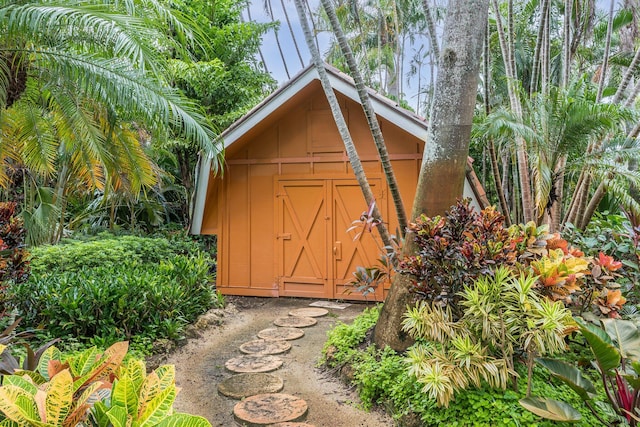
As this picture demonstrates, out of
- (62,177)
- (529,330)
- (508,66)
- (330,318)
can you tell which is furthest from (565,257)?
(62,177)

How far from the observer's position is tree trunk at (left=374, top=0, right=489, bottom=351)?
3.54 meters

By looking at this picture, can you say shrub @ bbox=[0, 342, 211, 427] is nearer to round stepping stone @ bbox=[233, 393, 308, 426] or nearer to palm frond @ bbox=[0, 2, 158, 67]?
round stepping stone @ bbox=[233, 393, 308, 426]

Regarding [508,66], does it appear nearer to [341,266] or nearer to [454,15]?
[454,15]

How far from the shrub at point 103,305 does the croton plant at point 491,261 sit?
3247 millimetres

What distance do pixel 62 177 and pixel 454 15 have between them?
28.1ft

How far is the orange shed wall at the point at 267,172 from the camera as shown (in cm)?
692

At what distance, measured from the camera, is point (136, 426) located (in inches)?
40.3

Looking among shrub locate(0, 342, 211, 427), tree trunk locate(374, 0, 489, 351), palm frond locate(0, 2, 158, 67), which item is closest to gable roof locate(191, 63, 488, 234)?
palm frond locate(0, 2, 158, 67)

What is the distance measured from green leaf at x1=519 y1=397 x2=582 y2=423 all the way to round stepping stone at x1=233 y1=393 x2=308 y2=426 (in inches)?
66.6

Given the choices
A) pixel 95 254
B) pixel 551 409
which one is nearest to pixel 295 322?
pixel 95 254

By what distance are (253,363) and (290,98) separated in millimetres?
4239

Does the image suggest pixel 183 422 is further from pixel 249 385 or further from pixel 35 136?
pixel 35 136

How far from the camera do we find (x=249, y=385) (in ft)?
12.3

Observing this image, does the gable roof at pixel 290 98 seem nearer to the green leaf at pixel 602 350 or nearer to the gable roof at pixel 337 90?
the gable roof at pixel 337 90
